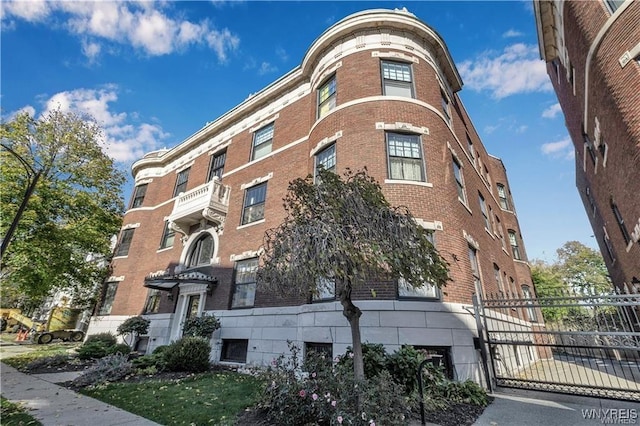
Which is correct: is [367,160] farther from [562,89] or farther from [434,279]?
[562,89]

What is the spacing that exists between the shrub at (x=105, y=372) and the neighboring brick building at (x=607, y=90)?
1728 cm

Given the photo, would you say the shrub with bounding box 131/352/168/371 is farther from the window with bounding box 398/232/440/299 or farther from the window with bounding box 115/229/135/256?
the window with bounding box 115/229/135/256

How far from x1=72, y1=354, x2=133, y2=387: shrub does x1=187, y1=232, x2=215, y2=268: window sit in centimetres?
605

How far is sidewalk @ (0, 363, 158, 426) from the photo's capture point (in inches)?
229

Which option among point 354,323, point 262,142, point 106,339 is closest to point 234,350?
point 106,339

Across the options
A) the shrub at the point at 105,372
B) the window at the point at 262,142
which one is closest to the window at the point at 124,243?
the window at the point at 262,142

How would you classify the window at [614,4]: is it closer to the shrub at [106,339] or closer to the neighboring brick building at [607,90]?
the neighboring brick building at [607,90]

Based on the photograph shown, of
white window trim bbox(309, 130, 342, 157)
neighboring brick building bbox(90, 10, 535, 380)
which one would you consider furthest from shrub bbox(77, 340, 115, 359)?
white window trim bbox(309, 130, 342, 157)

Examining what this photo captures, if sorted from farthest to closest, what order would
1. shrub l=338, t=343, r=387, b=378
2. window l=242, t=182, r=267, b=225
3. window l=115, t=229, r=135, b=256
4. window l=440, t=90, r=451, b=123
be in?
window l=115, t=229, r=135, b=256 → window l=242, t=182, r=267, b=225 → window l=440, t=90, r=451, b=123 → shrub l=338, t=343, r=387, b=378

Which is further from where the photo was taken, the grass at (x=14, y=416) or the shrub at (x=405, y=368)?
the shrub at (x=405, y=368)

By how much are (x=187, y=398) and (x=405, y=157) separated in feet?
→ 31.9

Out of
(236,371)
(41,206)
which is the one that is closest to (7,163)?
(41,206)

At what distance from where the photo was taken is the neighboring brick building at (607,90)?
363 inches

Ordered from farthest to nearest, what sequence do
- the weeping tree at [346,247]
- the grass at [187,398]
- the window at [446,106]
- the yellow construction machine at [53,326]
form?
the yellow construction machine at [53,326]
the window at [446,106]
the grass at [187,398]
the weeping tree at [346,247]
